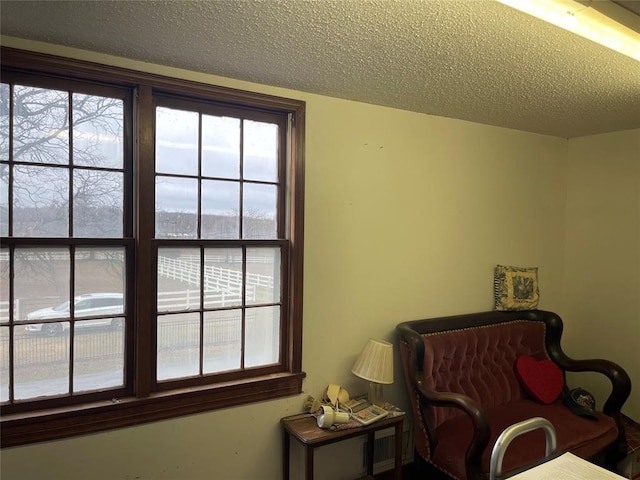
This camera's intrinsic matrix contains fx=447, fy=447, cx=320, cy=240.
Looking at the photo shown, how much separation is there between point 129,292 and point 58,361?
444 mm

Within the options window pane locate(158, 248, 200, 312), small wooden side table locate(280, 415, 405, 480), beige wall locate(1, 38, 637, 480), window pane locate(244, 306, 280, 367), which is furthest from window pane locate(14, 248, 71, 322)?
small wooden side table locate(280, 415, 405, 480)

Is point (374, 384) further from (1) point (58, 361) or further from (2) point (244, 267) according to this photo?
(1) point (58, 361)

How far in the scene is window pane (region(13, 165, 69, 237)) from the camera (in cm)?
204

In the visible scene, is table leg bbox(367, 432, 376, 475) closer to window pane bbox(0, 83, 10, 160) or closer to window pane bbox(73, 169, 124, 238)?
window pane bbox(73, 169, 124, 238)

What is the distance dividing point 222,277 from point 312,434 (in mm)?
987

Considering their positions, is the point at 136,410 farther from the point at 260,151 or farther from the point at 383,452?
the point at 383,452

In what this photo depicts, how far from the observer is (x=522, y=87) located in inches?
101

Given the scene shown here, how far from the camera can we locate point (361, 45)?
78.4 inches

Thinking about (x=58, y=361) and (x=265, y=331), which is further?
(x=265, y=331)

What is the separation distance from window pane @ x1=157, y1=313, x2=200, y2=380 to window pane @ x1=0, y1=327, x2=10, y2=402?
26.1 inches

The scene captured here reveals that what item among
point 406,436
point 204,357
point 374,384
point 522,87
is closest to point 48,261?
point 204,357

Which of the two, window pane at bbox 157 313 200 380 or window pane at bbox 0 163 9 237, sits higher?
window pane at bbox 0 163 9 237

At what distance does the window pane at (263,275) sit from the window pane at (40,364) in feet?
3.16

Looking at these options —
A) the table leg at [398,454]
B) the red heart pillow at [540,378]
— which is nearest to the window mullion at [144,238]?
the table leg at [398,454]
